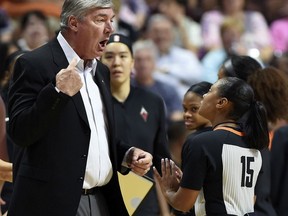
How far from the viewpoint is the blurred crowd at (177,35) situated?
354 inches

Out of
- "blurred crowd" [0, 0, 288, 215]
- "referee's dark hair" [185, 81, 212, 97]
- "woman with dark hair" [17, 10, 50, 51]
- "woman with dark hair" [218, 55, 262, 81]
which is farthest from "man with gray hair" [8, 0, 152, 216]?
"woman with dark hair" [17, 10, 50, 51]

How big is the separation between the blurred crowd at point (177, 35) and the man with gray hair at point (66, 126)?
256 cm

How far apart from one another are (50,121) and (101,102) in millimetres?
604

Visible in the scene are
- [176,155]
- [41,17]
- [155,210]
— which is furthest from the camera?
[41,17]

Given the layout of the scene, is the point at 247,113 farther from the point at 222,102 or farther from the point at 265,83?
the point at 265,83

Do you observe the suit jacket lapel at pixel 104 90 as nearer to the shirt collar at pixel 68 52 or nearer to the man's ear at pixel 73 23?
the shirt collar at pixel 68 52

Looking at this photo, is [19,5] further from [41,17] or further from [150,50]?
[150,50]

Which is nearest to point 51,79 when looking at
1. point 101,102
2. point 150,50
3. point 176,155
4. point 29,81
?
point 29,81

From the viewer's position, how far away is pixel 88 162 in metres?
4.49

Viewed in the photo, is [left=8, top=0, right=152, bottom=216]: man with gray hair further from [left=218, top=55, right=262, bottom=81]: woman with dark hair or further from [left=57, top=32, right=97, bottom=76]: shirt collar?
[left=218, top=55, right=262, bottom=81]: woman with dark hair

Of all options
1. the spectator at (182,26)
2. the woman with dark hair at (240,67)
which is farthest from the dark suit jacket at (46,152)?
the spectator at (182,26)

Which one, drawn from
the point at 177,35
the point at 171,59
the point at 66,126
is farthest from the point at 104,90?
the point at 177,35

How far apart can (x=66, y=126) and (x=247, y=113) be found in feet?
3.59

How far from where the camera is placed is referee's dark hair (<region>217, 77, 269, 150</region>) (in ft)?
15.2
